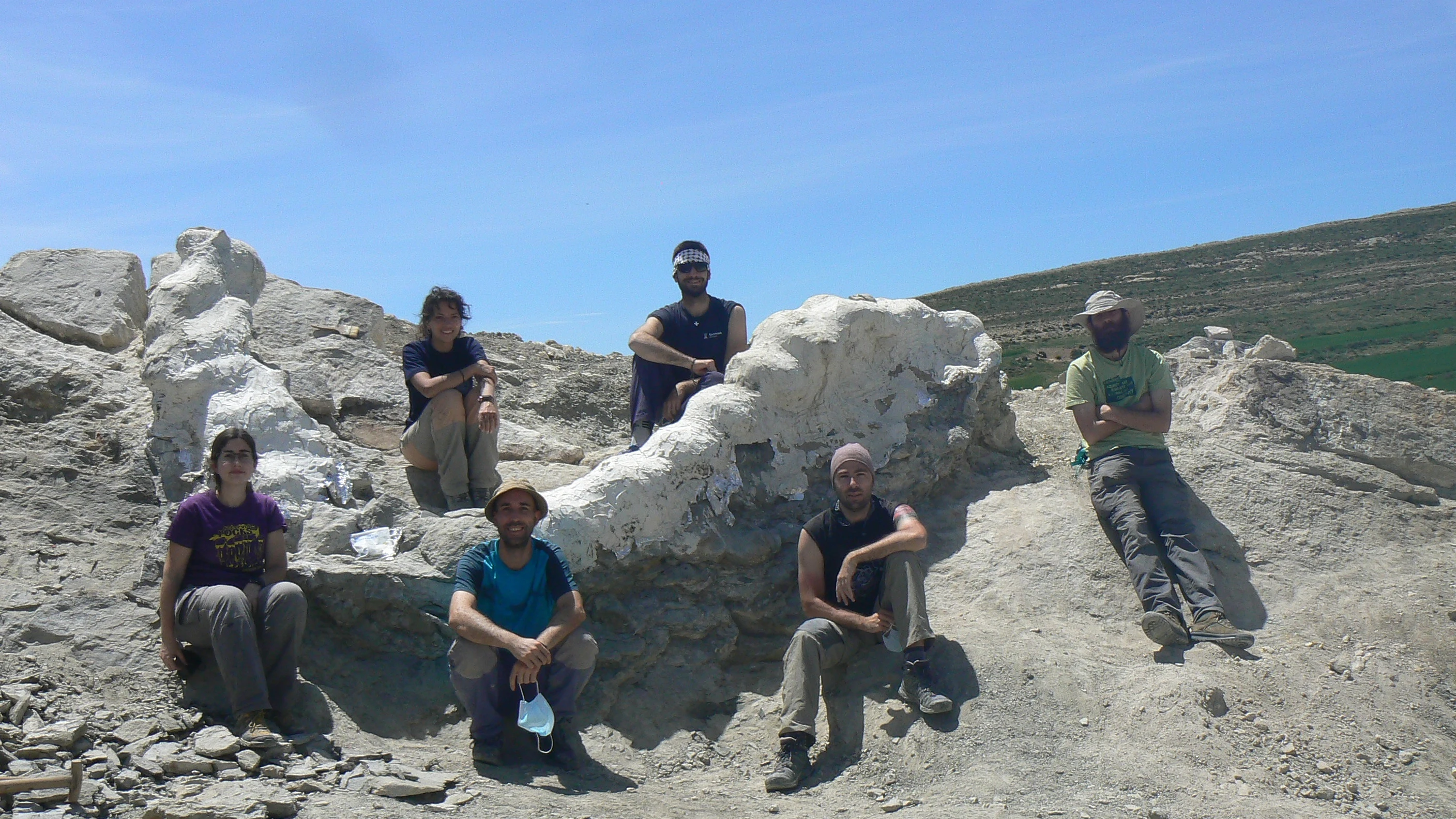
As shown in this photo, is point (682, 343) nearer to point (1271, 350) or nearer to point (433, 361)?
point (433, 361)

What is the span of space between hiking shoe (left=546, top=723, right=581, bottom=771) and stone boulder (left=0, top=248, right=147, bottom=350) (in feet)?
15.5

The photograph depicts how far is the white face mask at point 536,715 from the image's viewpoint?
4.46 meters

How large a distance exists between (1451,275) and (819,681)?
22240mm

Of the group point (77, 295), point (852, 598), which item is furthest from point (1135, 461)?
point (77, 295)

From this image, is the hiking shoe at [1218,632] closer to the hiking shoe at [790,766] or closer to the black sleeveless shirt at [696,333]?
the hiking shoe at [790,766]

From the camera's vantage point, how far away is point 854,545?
17.2 feet

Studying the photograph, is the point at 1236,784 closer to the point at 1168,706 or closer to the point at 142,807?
the point at 1168,706

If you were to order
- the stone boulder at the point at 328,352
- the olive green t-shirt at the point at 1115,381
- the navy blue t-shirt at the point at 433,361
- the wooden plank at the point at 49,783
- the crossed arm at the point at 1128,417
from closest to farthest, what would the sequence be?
the wooden plank at the point at 49,783
the navy blue t-shirt at the point at 433,361
the crossed arm at the point at 1128,417
the olive green t-shirt at the point at 1115,381
the stone boulder at the point at 328,352

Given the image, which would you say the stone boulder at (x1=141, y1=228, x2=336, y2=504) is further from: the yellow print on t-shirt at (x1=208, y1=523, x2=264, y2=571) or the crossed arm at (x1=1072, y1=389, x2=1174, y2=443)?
the crossed arm at (x1=1072, y1=389, x2=1174, y2=443)

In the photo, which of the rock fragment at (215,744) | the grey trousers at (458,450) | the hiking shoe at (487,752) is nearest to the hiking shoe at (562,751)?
the hiking shoe at (487,752)

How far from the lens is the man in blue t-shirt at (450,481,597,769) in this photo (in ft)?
14.7

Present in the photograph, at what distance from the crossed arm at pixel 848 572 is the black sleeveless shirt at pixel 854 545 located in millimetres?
26

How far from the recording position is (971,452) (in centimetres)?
692

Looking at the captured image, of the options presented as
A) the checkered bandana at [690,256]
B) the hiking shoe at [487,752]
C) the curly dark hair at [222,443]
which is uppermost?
the checkered bandana at [690,256]
